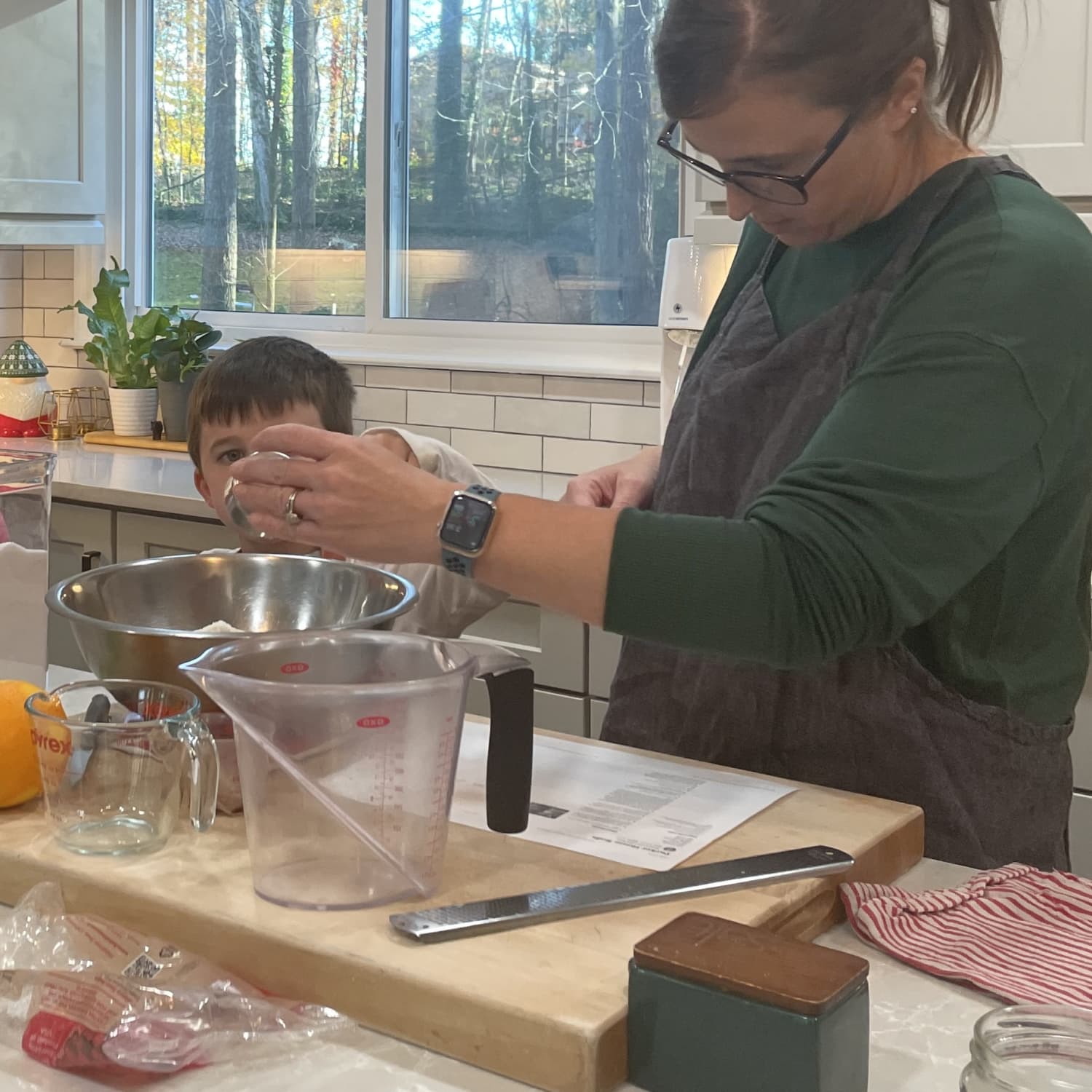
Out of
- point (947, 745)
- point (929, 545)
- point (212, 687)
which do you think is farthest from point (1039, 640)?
point (212, 687)

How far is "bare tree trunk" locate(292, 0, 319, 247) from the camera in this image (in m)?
3.37

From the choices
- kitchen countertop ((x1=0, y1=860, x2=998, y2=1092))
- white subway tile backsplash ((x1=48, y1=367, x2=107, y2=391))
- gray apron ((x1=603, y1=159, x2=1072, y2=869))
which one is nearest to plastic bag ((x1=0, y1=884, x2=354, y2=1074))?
kitchen countertop ((x1=0, y1=860, x2=998, y2=1092))

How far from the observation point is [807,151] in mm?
1151

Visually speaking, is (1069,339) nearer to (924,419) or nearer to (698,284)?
(924,419)

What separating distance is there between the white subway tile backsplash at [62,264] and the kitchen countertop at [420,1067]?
318cm

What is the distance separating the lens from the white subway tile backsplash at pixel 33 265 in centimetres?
373

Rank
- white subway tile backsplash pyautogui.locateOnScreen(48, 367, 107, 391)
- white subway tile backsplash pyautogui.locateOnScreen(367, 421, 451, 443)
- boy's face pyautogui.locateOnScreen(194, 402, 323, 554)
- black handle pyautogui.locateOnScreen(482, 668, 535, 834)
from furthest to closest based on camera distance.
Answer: white subway tile backsplash pyautogui.locateOnScreen(48, 367, 107, 391), white subway tile backsplash pyautogui.locateOnScreen(367, 421, 451, 443), boy's face pyautogui.locateOnScreen(194, 402, 323, 554), black handle pyautogui.locateOnScreen(482, 668, 535, 834)

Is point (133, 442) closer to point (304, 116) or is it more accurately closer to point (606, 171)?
point (304, 116)

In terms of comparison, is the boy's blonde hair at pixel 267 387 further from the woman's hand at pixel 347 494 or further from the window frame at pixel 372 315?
the window frame at pixel 372 315

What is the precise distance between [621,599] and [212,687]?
0.30 meters

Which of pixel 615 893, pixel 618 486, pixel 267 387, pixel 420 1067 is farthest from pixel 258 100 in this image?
pixel 420 1067

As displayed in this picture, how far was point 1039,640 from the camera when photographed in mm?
1236

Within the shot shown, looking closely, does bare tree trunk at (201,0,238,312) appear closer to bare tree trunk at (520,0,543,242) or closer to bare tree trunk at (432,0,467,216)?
bare tree trunk at (432,0,467,216)

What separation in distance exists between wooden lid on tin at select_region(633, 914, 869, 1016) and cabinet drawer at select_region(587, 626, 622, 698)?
1370 mm
